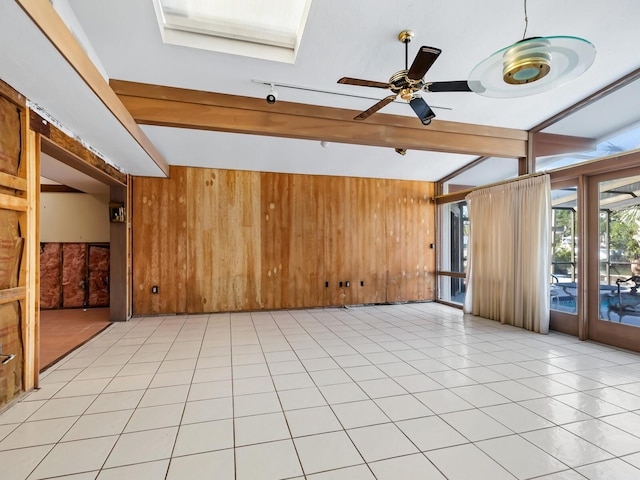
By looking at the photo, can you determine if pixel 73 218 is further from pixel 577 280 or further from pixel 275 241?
pixel 577 280

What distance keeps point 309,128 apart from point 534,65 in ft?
8.40

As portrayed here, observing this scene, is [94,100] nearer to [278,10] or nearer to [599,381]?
[278,10]

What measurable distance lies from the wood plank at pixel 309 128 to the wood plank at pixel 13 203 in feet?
4.49

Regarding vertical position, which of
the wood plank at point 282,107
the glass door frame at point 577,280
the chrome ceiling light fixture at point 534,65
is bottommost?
the glass door frame at point 577,280

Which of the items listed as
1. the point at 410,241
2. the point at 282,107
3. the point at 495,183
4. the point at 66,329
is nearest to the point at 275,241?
the point at 282,107

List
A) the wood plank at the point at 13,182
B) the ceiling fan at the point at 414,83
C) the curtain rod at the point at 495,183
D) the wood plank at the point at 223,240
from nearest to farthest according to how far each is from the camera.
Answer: the ceiling fan at the point at 414,83, the wood plank at the point at 13,182, the curtain rod at the point at 495,183, the wood plank at the point at 223,240

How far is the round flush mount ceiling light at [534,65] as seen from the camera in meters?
1.71

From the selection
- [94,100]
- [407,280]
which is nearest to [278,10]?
[94,100]

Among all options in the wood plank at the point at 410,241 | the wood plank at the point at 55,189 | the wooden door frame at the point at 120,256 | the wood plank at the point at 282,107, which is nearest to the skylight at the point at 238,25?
the wood plank at the point at 282,107

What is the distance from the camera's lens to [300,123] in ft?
12.9

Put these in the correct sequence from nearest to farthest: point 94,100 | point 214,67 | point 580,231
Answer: point 94,100
point 214,67
point 580,231

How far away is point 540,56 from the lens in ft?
5.91

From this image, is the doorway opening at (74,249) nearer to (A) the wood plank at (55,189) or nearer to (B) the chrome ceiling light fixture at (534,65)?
(A) the wood plank at (55,189)

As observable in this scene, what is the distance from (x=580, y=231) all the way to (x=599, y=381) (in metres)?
2.11
